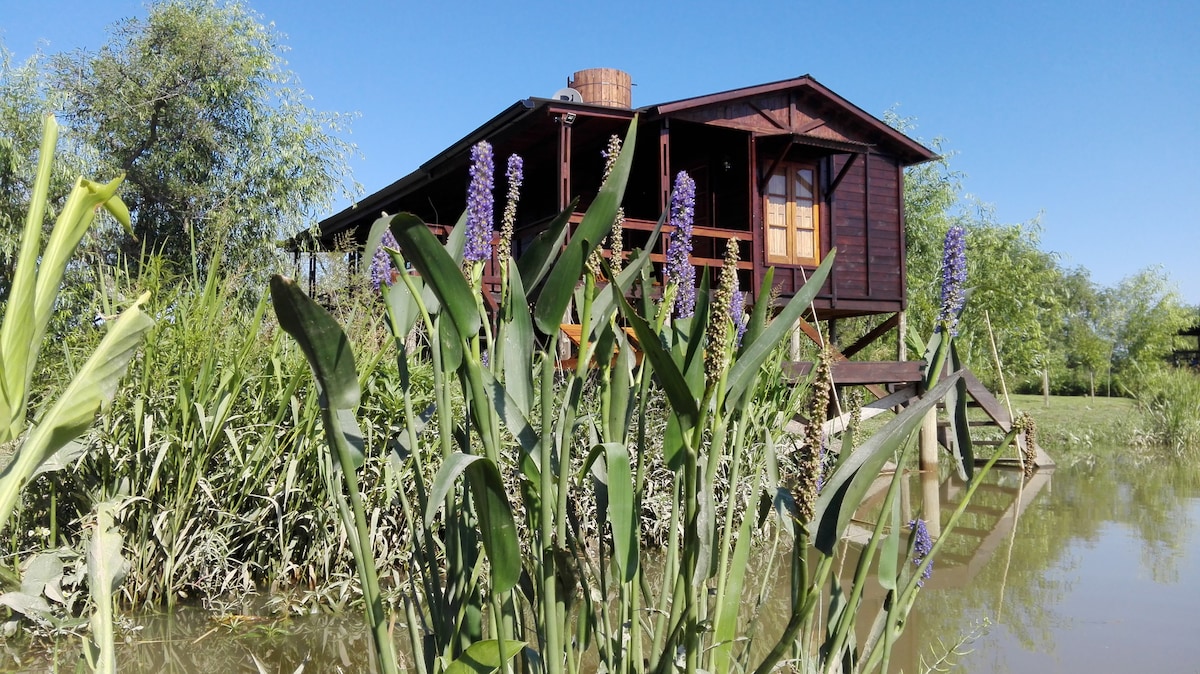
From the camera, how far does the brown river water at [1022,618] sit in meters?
3.06

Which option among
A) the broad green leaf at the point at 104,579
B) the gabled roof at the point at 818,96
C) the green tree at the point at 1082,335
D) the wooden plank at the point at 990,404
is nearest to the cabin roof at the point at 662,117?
the gabled roof at the point at 818,96

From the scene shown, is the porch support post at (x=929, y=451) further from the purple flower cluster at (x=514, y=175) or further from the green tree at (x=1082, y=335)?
the green tree at (x=1082, y=335)

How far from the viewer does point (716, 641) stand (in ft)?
3.88

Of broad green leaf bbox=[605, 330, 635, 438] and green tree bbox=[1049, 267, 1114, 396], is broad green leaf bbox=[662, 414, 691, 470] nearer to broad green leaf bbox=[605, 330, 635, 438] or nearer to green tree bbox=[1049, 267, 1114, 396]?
broad green leaf bbox=[605, 330, 635, 438]

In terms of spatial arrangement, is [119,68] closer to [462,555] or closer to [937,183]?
[462,555]

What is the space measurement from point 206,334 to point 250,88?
1112 cm

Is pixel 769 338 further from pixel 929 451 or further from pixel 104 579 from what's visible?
pixel 929 451

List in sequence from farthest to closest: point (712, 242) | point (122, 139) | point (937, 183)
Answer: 1. point (937, 183)
2. point (122, 139)
3. point (712, 242)

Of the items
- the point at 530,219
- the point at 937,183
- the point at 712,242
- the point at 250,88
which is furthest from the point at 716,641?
the point at 937,183

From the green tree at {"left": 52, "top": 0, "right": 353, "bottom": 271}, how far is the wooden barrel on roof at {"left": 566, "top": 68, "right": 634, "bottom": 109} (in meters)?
3.85

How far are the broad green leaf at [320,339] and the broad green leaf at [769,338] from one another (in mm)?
469

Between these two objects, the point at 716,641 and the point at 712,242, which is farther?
the point at 712,242

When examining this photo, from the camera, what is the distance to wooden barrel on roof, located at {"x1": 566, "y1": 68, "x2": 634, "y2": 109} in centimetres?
1227

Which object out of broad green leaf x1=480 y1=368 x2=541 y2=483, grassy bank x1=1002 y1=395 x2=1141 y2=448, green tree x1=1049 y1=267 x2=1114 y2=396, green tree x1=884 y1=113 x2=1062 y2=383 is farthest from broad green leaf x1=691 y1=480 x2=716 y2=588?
green tree x1=1049 y1=267 x2=1114 y2=396
